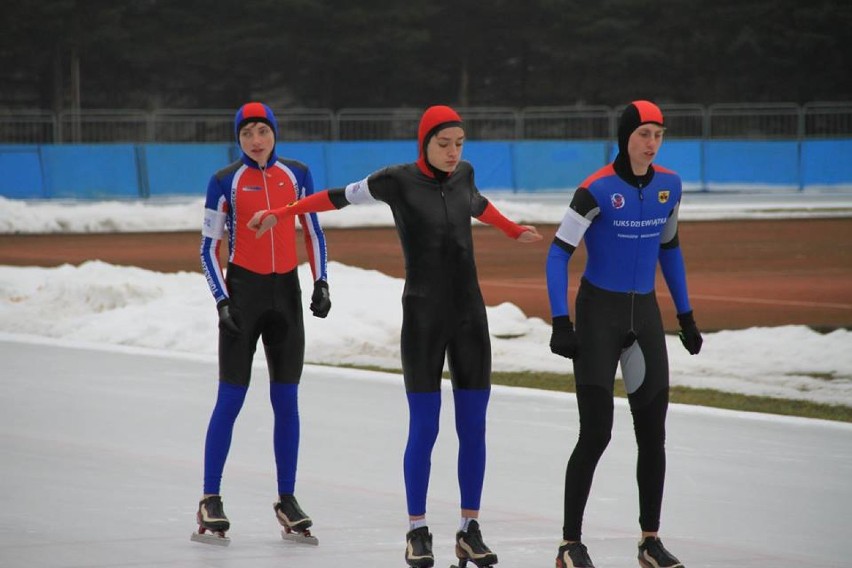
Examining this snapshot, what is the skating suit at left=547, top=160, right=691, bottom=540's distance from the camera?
614 cm

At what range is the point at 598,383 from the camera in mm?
6156

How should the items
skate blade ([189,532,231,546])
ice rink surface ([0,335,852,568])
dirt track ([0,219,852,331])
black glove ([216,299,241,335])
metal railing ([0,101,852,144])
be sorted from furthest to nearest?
metal railing ([0,101,852,144]) < dirt track ([0,219,852,331]) < black glove ([216,299,241,335]) < skate blade ([189,532,231,546]) < ice rink surface ([0,335,852,568])

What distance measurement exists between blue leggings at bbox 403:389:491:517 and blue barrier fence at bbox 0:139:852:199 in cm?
3274

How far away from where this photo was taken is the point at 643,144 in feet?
20.0

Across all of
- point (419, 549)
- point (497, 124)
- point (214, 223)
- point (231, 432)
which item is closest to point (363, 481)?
point (231, 432)

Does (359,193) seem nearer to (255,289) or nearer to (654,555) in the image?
(255,289)

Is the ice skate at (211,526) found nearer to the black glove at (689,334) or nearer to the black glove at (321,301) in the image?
the black glove at (321,301)

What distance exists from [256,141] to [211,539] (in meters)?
1.80

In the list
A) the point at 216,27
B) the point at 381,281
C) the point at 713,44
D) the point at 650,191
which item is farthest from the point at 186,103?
the point at 650,191

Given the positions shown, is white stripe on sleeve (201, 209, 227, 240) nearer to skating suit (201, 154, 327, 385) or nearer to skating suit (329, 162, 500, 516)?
skating suit (201, 154, 327, 385)

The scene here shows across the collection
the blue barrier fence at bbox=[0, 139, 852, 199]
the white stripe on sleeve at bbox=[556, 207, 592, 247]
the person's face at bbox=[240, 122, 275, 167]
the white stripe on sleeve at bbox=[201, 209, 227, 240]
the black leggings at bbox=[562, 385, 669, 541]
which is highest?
the blue barrier fence at bbox=[0, 139, 852, 199]

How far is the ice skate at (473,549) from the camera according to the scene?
6.09 meters

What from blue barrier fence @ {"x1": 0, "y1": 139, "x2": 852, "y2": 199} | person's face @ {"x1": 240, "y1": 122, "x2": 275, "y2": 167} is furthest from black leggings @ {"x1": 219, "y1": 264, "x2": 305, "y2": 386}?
blue barrier fence @ {"x1": 0, "y1": 139, "x2": 852, "y2": 199}

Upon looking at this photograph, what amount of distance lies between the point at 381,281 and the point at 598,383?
→ 1057cm
